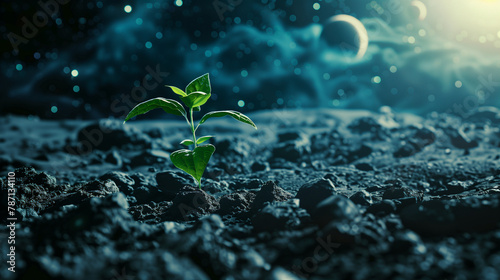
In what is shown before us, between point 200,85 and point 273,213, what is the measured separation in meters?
0.99

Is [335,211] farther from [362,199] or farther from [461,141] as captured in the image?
[461,141]

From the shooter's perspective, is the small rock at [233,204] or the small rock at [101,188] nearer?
the small rock at [233,204]

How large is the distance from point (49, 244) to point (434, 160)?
3038 millimetres

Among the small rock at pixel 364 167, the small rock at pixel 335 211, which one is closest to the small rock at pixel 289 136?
the small rock at pixel 364 167

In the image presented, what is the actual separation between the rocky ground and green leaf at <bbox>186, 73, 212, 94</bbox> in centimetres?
63

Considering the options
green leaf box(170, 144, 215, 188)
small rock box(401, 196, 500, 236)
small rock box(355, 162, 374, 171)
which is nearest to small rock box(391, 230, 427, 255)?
small rock box(401, 196, 500, 236)

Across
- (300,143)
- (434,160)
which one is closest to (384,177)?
(434,160)

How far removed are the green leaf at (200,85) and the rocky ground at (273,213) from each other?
631 mm

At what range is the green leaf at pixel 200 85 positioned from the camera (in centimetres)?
213

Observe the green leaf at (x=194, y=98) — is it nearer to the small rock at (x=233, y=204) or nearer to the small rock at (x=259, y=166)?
the small rock at (x=233, y=204)

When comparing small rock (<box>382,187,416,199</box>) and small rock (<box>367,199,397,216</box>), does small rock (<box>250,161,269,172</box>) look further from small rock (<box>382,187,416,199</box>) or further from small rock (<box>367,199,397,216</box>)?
small rock (<box>367,199,397,216</box>)

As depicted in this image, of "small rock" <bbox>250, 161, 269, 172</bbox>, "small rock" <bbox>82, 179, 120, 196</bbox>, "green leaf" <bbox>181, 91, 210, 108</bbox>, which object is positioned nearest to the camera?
"green leaf" <bbox>181, 91, 210, 108</bbox>

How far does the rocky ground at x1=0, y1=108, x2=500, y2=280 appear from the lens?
1163 millimetres

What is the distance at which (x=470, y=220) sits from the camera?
1379 mm
